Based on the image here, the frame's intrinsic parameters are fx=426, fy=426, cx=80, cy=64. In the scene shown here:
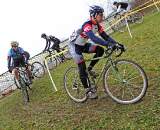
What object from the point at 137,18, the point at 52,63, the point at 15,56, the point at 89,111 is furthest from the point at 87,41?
the point at 137,18

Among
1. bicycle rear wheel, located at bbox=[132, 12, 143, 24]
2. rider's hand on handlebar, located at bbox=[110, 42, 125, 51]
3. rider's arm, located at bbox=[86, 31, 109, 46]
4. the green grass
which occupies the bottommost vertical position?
the green grass

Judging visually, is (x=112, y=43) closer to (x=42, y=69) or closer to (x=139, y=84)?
(x=139, y=84)

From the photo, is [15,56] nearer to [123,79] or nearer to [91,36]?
[91,36]

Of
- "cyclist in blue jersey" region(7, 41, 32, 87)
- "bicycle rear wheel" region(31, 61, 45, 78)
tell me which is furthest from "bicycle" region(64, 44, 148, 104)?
"bicycle rear wheel" region(31, 61, 45, 78)

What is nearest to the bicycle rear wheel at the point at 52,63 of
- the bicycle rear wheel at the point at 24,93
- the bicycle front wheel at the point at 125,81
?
the bicycle rear wheel at the point at 24,93

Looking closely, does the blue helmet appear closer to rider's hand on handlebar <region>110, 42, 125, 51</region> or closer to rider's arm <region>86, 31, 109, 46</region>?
rider's arm <region>86, 31, 109, 46</region>

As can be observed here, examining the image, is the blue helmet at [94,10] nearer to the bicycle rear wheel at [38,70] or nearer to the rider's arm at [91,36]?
the rider's arm at [91,36]

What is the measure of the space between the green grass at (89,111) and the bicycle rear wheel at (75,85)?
18cm

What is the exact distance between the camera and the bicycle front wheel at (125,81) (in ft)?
28.4

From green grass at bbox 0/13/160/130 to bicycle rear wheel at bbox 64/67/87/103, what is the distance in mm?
179

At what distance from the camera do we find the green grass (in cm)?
824

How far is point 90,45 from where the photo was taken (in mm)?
9719

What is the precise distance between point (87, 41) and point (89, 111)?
1.60 metres

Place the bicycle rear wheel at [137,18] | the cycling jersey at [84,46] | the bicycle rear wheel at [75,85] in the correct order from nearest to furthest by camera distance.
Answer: the cycling jersey at [84,46] → the bicycle rear wheel at [75,85] → the bicycle rear wheel at [137,18]
